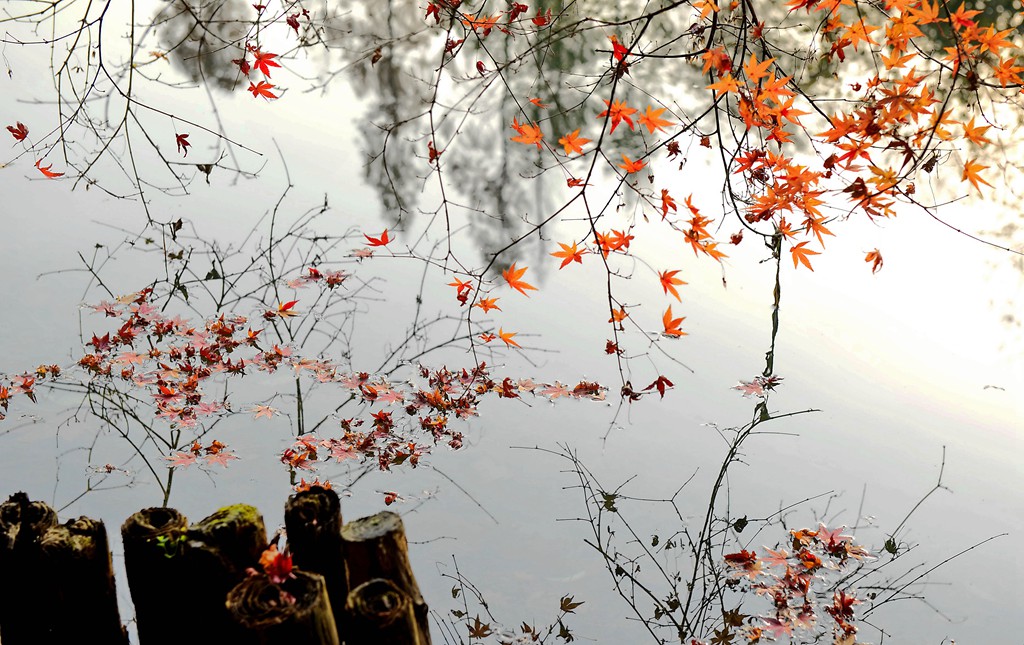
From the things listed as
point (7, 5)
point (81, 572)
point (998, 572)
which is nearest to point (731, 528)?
point (998, 572)

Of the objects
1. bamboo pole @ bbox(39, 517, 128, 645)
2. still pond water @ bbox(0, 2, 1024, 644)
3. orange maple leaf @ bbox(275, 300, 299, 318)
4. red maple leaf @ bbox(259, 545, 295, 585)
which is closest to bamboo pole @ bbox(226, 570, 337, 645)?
red maple leaf @ bbox(259, 545, 295, 585)

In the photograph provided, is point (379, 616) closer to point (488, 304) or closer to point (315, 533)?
point (315, 533)

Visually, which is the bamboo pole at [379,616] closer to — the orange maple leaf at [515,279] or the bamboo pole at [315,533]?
the bamboo pole at [315,533]

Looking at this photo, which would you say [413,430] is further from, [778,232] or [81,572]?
[81,572]

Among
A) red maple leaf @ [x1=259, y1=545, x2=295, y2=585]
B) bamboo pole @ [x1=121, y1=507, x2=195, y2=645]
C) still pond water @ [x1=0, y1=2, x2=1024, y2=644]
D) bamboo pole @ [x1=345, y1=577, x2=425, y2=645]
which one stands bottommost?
bamboo pole @ [x1=345, y1=577, x2=425, y2=645]

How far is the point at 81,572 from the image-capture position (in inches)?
37.3

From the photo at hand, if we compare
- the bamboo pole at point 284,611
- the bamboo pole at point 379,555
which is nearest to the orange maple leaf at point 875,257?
the bamboo pole at point 379,555

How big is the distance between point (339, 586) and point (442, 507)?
1189 millimetres

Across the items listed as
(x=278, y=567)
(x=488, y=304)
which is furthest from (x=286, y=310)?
(x=278, y=567)

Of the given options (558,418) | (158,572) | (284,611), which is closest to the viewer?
(284,611)

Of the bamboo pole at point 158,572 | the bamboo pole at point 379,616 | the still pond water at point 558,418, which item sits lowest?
the bamboo pole at point 379,616

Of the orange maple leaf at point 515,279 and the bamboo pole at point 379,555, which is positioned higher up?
the orange maple leaf at point 515,279

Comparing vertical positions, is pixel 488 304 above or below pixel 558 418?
above

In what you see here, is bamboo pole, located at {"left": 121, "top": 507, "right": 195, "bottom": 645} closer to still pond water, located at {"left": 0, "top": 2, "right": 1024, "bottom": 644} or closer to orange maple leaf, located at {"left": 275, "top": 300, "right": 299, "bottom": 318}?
still pond water, located at {"left": 0, "top": 2, "right": 1024, "bottom": 644}
